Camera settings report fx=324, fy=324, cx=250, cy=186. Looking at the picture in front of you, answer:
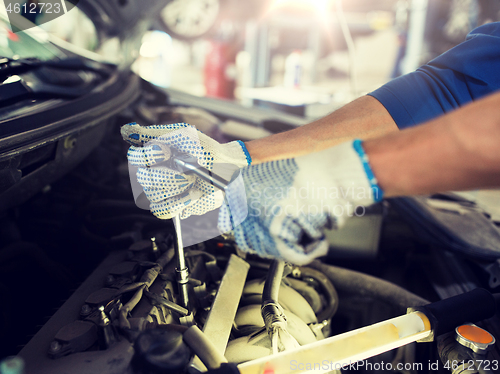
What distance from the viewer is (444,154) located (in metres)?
0.54

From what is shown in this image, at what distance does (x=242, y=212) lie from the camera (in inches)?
26.0

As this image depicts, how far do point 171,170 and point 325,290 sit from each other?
0.68 meters

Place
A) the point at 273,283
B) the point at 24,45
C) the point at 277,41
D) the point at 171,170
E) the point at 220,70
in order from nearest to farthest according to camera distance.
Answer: the point at 171,170
the point at 273,283
the point at 24,45
the point at 220,70
the point at 277,41

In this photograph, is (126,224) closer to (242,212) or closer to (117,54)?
(242,212)

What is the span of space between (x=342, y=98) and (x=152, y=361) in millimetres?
3284

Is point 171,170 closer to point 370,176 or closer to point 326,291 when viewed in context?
point 370,176

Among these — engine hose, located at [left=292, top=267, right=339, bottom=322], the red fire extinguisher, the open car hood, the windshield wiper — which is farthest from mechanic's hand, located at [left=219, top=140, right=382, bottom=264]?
the red fire extinguisher

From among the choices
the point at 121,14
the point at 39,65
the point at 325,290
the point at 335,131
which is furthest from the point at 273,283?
the point at 121,14

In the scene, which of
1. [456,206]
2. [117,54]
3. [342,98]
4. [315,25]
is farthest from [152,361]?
[315,25]

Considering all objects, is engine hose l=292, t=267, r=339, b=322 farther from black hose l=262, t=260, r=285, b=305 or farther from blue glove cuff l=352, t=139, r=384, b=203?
blue glove cuff l=352, t=139, r=384, b=203

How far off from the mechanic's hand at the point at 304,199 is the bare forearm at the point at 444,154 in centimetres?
3

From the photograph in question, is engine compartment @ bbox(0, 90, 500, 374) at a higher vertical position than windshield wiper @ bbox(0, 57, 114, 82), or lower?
lower

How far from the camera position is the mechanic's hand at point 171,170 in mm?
744

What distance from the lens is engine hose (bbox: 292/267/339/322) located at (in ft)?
3.39
